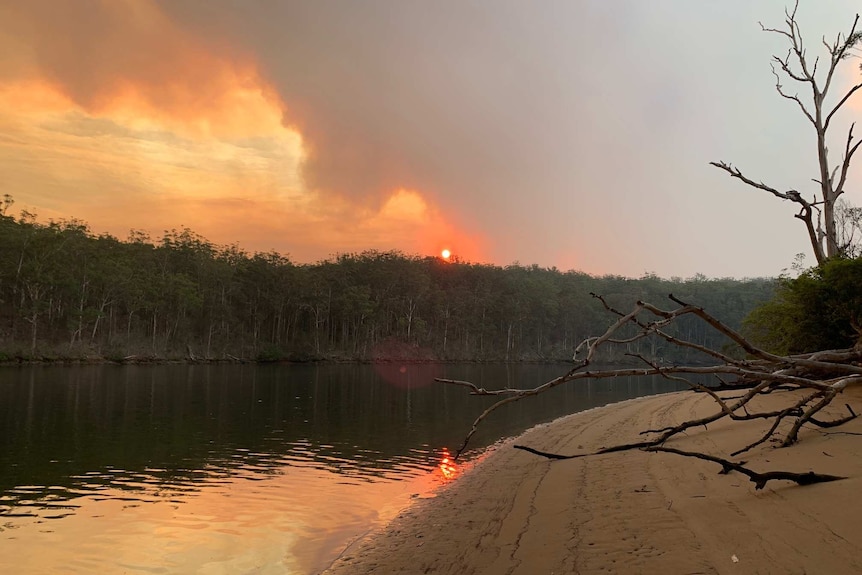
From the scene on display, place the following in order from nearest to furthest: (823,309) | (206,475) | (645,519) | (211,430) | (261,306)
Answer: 1. (645,519)
2. (206,475)
3. (823,309)
4. (211,430)
5. (261,306)

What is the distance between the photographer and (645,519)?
6.75m

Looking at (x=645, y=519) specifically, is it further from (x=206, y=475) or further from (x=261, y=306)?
(x=261, y=306)

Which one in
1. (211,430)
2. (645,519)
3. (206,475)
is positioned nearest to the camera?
(645,519)

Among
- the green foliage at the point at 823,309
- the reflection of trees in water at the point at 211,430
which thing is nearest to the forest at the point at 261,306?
the reflection of trees in water at the point at 211,430

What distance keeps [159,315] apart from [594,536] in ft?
242

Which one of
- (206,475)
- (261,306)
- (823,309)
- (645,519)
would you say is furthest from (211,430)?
(261,306)

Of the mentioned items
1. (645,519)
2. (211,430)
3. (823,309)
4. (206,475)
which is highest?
(823,309)

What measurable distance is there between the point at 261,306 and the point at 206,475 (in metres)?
67.9

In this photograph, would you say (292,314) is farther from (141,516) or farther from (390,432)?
(141,516)

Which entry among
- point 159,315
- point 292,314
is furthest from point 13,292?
point 292,314

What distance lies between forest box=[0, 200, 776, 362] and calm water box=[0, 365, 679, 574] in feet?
104

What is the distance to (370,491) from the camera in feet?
40.8

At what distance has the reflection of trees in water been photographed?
14023 mm

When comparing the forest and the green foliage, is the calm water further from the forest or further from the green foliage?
the forest
